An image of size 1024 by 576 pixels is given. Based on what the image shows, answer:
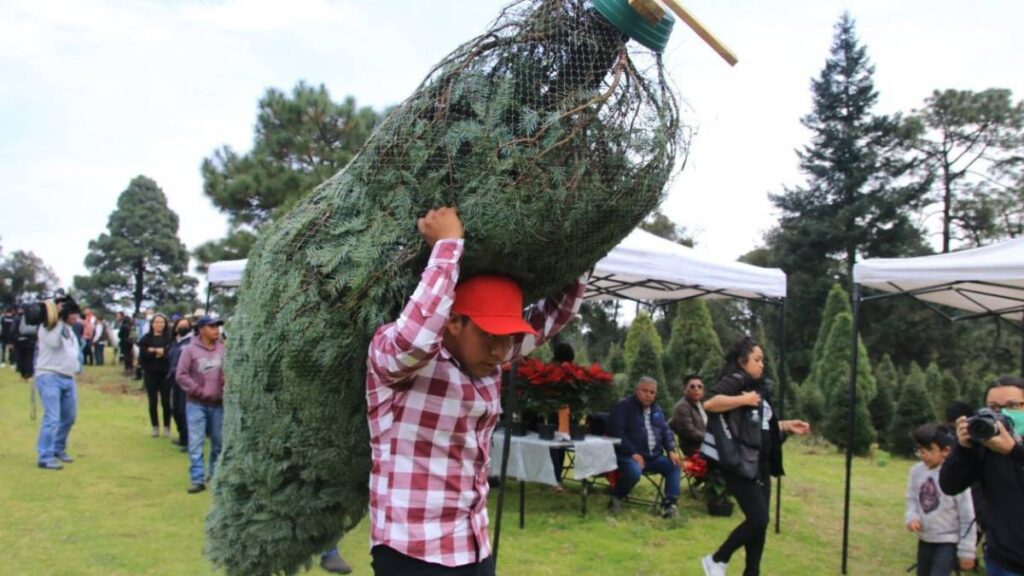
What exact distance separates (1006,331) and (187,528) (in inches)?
1174

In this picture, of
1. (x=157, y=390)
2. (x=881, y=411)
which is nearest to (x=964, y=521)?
(x=157, y=390)

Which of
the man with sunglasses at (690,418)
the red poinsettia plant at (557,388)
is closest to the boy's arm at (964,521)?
the man with sunglasses at (690,418)

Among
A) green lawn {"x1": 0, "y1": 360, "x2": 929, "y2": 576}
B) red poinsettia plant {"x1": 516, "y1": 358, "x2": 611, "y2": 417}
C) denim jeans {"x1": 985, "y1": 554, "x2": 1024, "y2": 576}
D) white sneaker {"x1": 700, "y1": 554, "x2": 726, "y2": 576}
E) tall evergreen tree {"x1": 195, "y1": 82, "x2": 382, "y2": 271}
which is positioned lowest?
green lawn {"x1": 0, "y1": 360, "x2": 929, "y2": 576}

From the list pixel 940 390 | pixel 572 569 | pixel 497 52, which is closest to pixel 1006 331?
pixel 940 390

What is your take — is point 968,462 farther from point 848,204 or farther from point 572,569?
point 848,204

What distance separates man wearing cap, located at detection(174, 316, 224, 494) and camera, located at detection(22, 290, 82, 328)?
180cm

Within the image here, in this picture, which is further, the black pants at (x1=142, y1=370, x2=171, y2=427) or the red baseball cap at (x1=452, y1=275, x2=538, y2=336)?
the black pants at (x1=142, y1=370, x2=171, y2=427)

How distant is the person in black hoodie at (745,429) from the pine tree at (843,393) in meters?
6.81

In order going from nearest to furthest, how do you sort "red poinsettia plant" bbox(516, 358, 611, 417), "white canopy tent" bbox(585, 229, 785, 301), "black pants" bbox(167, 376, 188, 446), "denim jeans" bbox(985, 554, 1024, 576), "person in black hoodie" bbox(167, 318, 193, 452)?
"denim jeans" bbox(985, 554, 1024, 576) < "white canopy tent" bbox(585, 229, 785, 301) < "red poinsettia plant" bbox(516, 358, 611, 417) < "person in black hoodie" bbox(167, 318, 193, 452) < "black pants" bbox(167, 376, 188, 446)

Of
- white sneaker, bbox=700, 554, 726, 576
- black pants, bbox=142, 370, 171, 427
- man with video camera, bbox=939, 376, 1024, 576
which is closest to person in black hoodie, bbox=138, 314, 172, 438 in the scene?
black pants, bbox=142, 370, 171, 427

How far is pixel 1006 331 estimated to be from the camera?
91.7 feet

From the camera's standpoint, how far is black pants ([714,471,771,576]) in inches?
214

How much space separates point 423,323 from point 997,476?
3233 millimetres

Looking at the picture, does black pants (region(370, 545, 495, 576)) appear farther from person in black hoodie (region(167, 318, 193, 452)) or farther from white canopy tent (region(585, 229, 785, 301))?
person in black hoodie (region(167, 318, 193, 452))
